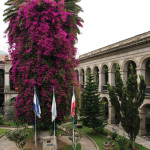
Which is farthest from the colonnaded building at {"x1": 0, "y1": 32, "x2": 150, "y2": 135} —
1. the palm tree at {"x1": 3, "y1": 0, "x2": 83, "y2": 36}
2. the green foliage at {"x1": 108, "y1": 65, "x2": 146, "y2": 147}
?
the palm tree at {"x1": 3, "y1": 0, "x2": 83, "y2": 36}

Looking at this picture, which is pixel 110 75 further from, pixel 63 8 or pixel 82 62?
pixel 63 8

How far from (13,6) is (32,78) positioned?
641cm

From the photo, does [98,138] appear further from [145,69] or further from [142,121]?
[145,69]

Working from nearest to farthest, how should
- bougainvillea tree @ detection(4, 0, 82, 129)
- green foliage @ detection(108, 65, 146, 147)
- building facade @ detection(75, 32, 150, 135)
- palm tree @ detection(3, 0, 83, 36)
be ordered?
bougainvillea tree @ detection(4, 0, 82, 129) < green foliage @ detection(108, 65, 146, 147) < palm tree @ detection(3, 0, 83, 36) < building facade @ detection(75, 32, 150, 135)

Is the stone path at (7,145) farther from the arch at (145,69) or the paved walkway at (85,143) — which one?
the arch at (145,69)

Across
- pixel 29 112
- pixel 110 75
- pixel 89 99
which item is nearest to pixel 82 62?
pixel 110 75

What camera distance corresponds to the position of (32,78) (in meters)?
14.4

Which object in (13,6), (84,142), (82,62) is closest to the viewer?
(13,6)

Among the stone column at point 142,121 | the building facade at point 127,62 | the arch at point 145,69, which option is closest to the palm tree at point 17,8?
the building facade at point 127,62

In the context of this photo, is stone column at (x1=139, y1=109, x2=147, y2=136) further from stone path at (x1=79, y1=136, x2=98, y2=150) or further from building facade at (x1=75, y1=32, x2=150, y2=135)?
stone path at (x1=79, y1=136, x2=98, y2=150)

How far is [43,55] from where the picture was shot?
47.5 feet

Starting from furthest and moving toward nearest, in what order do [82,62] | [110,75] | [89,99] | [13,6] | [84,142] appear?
[82,62], [110,75], [89,99], [84,142], [13,6]

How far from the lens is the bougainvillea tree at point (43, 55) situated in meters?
14.1

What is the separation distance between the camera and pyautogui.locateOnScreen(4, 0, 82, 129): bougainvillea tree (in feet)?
46.1
